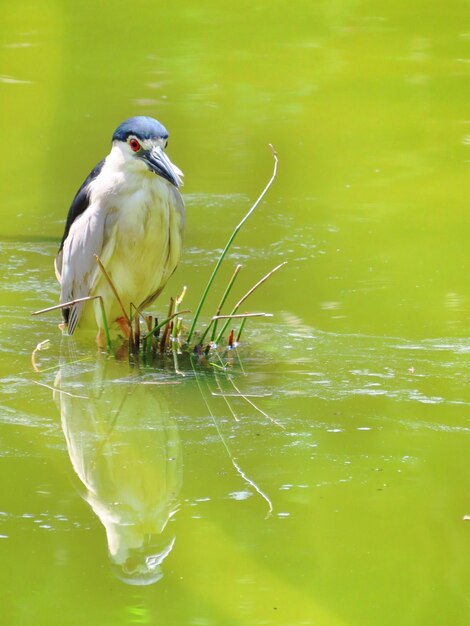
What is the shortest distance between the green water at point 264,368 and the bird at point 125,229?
0.84 feet

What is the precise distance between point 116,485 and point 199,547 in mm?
573

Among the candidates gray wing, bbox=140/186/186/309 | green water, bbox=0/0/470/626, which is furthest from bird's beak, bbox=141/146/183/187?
green water, bbox=0/0/470/626

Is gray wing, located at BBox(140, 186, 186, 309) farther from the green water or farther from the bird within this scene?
the green water

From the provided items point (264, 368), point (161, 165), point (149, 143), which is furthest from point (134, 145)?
point (264, 368)

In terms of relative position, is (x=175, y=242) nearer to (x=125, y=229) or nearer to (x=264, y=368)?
(x=125, y=229)

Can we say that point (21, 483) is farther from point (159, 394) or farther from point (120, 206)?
point (120, 206)

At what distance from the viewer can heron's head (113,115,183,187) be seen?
579 centimetres

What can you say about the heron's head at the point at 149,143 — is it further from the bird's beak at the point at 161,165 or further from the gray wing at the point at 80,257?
the gray wing at the point at 80,257

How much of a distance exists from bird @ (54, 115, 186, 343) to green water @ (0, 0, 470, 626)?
0.26 metres

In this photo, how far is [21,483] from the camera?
463cm

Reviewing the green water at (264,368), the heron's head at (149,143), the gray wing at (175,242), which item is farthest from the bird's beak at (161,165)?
the green water at (264,368)

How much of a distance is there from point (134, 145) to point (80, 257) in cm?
71

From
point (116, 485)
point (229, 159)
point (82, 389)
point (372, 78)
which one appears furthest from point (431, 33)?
point (116, 485)

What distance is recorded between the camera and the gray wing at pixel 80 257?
619 centimetres
